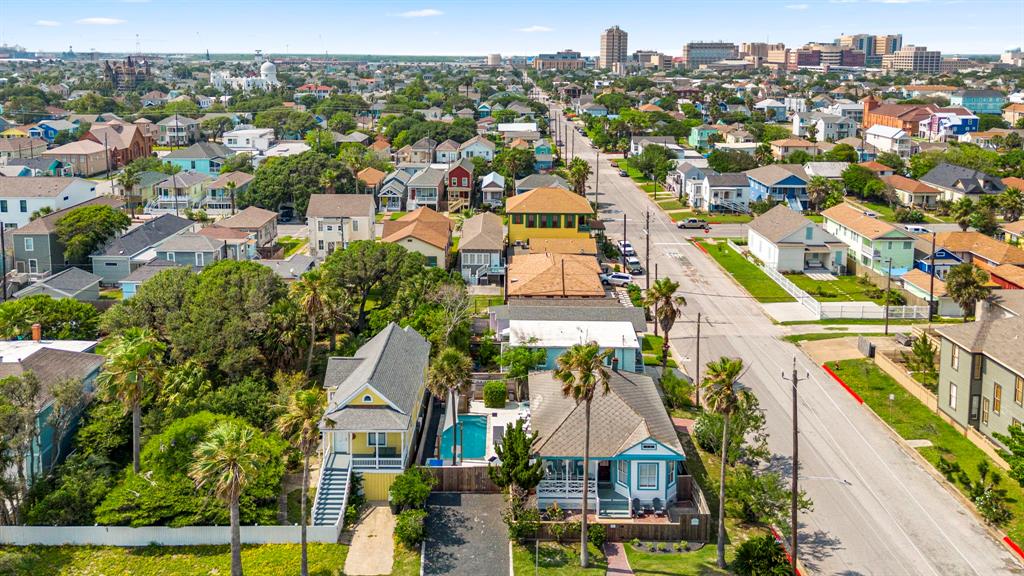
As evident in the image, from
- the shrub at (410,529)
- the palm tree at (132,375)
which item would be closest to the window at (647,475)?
the shrub at (410,529)

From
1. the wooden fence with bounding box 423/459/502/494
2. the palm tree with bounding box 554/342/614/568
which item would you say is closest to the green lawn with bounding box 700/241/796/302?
the wooden fence with bounding box 423/459/502/494

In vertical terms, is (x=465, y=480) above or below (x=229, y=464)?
below

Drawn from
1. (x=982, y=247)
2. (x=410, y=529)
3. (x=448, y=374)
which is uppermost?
(x=982, y=247)

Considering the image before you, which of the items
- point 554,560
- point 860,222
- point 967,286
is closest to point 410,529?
point 554,560

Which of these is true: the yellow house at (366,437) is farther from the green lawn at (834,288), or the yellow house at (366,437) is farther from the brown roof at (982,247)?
the brown roof at (982,247)

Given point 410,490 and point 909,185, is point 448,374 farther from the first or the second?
point 909,185

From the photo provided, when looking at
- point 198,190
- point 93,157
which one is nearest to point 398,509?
point 198,190
